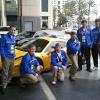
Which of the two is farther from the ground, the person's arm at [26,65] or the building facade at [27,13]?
the building facade at [27,13]

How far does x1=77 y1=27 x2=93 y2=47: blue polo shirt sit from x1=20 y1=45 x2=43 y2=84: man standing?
2.66 meters

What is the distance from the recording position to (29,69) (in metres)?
8.64

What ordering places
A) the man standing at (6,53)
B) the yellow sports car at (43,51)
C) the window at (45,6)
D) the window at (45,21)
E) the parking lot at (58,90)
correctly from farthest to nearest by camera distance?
the window at (45,21) → the window at (45,6) → the yellow sports car at (43,51) → the man standing at (6,53) → the parking lot at (58,90)

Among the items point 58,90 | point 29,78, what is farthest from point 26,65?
point 58,90

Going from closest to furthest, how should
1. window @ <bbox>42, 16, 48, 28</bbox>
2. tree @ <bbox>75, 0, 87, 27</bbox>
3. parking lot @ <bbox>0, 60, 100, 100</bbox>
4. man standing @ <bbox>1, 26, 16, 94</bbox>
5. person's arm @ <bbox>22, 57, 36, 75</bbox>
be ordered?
parking lot @ <bbox>0, 60, 100, 100</bbox>
man standing @ <bbox>1, 26, 16, 94</bbox>
person's arm @ <bbox>22, 57, 36, 75</bbox>
window @ <bbox>42, 16, 48, 28</bbox>
tree @ <bbox>75, 0, 87, 27</bbox>

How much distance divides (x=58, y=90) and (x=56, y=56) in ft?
4.26

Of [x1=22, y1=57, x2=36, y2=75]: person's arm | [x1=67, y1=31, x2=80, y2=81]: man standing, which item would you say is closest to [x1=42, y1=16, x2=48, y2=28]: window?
[x1=67, y1=31, x2=80, y2=81]: man standing

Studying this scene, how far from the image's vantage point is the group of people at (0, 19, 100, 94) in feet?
27.2

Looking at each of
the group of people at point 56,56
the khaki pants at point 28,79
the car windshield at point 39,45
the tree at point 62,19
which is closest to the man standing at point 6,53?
the group of people at point 56,56

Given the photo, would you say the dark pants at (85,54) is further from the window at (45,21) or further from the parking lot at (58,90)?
the window at (45,21)

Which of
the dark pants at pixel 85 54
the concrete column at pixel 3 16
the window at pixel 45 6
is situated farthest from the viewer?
the window at pixel 45 6

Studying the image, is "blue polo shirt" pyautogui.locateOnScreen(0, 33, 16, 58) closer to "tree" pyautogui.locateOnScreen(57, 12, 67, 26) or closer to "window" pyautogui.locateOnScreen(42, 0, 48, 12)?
"window" pyautogui.locateOnScreen(42, 0, 48, 12)

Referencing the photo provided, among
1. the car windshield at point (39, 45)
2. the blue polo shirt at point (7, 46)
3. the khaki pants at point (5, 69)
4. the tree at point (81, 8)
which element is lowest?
the khaki pants at point (5, 69)

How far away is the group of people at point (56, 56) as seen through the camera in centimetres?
830
